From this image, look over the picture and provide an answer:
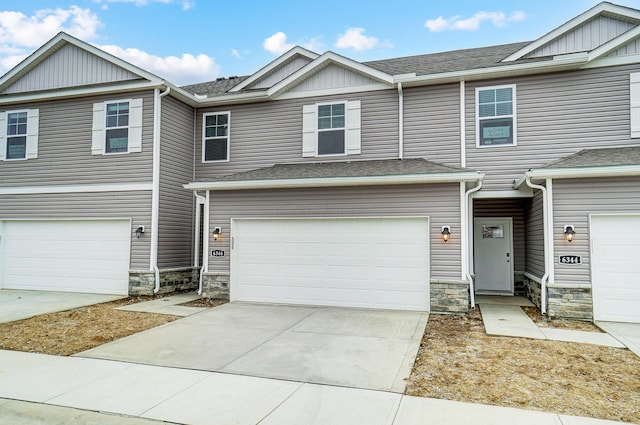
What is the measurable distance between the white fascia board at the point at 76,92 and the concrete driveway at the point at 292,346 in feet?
20.4

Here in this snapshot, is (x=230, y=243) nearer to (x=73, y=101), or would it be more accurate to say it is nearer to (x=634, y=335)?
(x=73, y=101)

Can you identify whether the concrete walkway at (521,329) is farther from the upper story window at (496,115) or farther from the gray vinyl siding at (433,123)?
the upper story window at (496,115)

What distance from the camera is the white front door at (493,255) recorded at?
35.3ft

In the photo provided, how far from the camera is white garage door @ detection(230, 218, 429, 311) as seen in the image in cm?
867

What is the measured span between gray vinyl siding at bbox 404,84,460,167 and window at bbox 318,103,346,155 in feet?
5.42

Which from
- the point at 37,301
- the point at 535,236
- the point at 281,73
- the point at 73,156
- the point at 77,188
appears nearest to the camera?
the point at 535,236

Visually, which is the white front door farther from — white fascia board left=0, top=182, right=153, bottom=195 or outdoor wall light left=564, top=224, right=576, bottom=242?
white fascia board left=0, top=182, right=153, bottom=195

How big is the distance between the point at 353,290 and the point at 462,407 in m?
5.06

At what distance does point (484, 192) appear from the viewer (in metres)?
9.82

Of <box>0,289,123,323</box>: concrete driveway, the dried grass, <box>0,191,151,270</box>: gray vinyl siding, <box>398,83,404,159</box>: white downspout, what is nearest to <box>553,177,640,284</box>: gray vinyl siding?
the dried grass

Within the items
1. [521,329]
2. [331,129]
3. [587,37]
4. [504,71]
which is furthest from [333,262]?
[587,37]

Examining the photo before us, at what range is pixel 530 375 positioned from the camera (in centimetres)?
487

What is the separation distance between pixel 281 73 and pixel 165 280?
6928mm

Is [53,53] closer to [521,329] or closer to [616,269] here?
[521,329]
